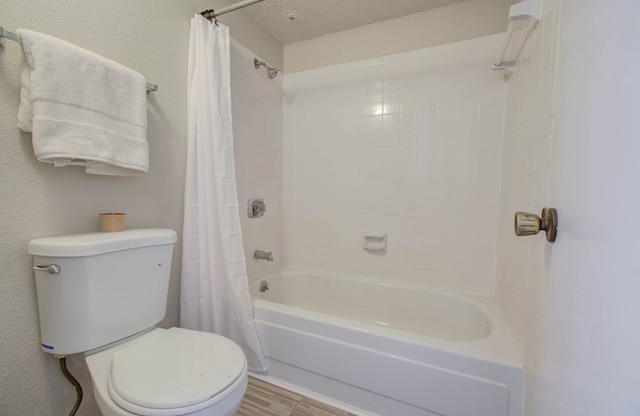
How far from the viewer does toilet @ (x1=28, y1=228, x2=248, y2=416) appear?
78 cm

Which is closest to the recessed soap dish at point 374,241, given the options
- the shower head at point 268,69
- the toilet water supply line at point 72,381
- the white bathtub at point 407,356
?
the white bathtub at point 407,356

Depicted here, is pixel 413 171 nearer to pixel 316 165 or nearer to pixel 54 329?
pixel 316 165

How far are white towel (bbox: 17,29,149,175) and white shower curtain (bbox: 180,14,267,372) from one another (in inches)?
11.3

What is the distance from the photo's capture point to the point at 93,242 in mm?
911

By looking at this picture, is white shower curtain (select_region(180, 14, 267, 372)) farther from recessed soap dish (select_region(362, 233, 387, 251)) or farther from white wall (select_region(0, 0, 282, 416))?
recessed soap dish (select_region(362, 233, 387, 251))

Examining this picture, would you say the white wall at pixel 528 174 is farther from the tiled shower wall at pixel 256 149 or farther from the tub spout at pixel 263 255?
the tiled shower wall at pixel 256 149

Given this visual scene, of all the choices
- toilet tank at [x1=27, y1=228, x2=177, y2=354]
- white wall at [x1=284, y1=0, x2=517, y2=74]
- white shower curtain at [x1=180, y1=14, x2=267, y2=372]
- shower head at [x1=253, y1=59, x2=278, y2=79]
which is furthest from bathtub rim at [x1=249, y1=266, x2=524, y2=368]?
white wall at [x1=284, y1=0, x2=517, y2=74]

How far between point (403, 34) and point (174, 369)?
2.26 m

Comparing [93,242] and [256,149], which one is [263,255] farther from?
[93,242]

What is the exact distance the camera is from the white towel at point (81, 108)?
84 centimetres

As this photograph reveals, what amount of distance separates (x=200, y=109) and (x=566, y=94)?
143 centimetres

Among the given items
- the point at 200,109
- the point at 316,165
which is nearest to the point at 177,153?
A: the point at 200,109

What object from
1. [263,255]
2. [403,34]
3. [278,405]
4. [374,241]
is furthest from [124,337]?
[403,34]

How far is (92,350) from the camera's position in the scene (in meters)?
0.96
